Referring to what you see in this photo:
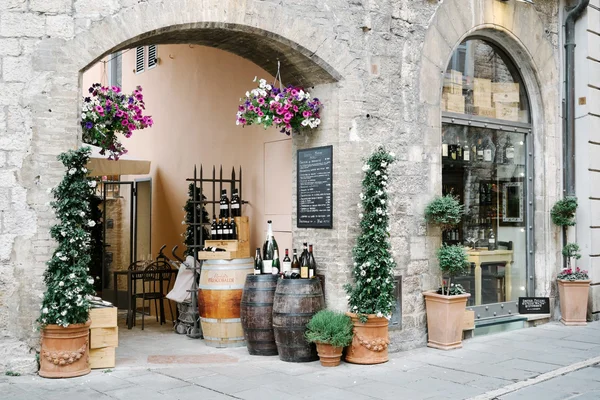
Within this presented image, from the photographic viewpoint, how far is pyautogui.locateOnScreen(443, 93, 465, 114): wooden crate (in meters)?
9.02

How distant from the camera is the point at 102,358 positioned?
6.71 metres

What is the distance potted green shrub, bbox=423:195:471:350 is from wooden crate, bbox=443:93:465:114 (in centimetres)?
A: 147

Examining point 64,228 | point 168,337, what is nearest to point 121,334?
point 168,337

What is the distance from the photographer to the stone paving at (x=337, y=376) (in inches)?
236

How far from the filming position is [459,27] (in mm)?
8891

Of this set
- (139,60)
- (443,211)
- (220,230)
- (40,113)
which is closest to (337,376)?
(443,211)

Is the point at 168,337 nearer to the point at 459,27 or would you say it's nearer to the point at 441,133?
the point at 441,133

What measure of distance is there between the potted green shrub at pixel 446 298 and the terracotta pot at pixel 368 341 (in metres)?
1.07

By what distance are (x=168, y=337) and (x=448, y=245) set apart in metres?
3.79

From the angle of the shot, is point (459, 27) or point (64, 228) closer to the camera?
point (64, 228)

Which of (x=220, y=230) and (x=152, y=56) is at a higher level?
(x=152, y=56)

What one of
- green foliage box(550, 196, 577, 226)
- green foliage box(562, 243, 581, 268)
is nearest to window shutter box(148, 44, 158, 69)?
green foliage box(550, 196, 577, 226)

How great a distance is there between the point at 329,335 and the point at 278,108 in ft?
8.22

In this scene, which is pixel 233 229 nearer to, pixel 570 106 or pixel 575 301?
pixel 575 301
